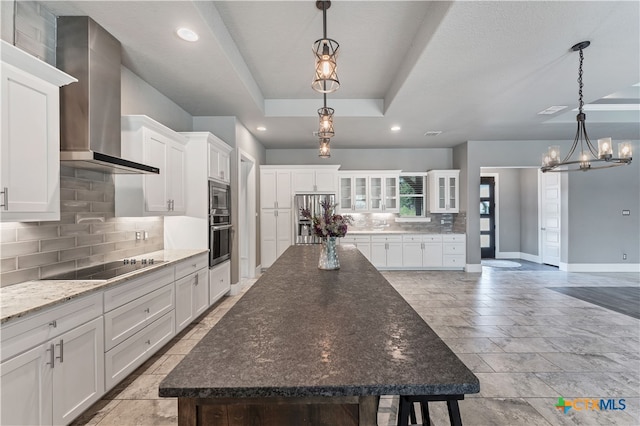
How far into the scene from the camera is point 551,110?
4.25 m

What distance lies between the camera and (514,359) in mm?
2590

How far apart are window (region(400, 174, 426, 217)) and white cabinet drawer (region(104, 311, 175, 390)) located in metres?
5.25

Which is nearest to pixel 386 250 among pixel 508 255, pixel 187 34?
pixel 508 255

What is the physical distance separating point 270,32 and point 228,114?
1.84 meters

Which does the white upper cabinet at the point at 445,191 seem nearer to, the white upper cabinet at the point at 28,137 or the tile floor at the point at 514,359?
the tile floor at the point at 514,359

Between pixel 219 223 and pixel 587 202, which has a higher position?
pixel 587 202

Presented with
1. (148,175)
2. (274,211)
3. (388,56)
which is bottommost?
(274,211)

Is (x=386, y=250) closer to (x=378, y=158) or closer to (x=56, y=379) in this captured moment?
(x=378, y=158)

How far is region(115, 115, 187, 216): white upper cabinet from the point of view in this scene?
2686mm

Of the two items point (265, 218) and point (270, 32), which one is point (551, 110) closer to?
point (270, 32)

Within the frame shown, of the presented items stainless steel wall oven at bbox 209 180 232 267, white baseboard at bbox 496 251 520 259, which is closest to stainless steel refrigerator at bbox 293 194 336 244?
stainless steel wall oven at bbox 209 180 232 267

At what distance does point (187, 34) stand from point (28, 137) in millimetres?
1347

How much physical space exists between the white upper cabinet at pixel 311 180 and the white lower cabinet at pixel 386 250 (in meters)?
1.45

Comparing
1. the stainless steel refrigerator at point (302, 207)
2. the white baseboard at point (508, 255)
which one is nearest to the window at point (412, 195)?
the stainless steel refrigerator at point (302, 207)
